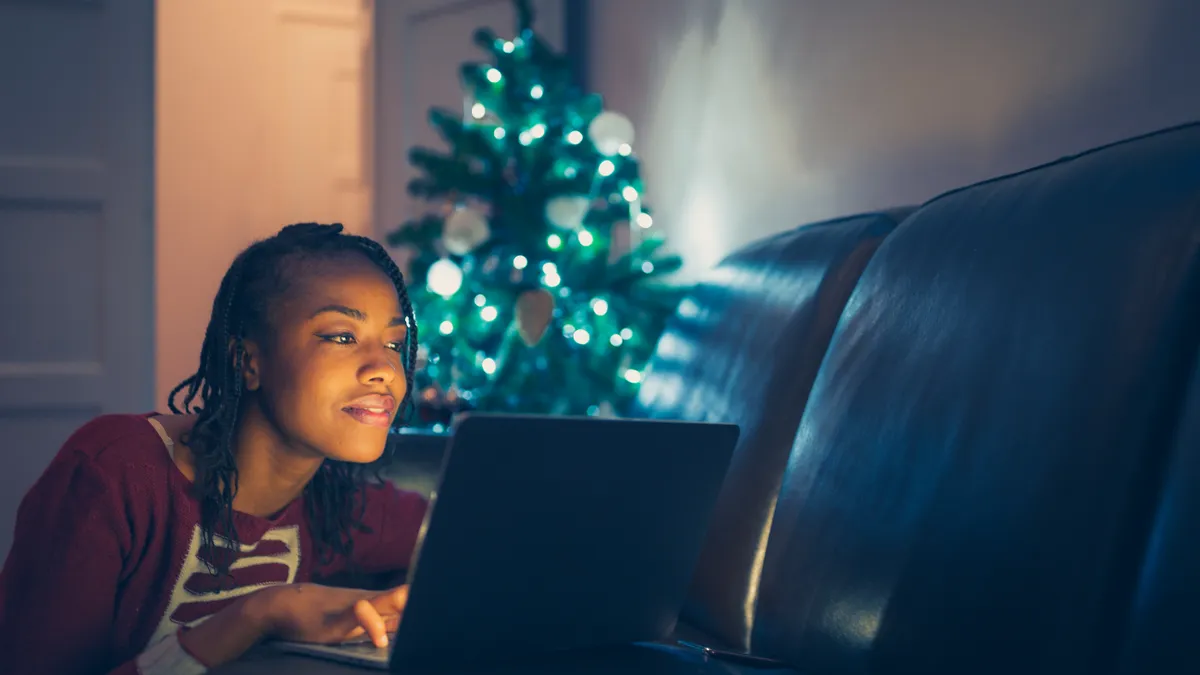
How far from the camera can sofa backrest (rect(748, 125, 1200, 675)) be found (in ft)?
2.80

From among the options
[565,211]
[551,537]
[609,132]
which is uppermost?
[609,132]

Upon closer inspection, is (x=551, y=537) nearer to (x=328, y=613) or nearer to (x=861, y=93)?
(x=328, y=613)

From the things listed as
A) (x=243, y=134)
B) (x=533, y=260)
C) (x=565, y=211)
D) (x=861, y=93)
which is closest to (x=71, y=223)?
(x=243, y=134)

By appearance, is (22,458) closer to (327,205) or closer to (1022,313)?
(327,205)

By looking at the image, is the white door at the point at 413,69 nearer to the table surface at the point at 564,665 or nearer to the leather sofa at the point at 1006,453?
the leather sofa at the point at 1006,453

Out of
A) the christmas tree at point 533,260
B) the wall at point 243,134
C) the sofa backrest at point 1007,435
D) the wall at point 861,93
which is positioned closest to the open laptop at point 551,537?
the sofa backrest at point 1007,435

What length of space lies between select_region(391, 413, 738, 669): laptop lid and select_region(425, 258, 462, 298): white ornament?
5.23ft

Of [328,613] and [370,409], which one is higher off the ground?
[370,409]

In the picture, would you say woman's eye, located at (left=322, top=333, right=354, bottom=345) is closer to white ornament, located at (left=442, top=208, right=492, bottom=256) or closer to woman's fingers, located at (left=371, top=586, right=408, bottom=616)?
woman's fingers, located at (left=371, top=586, right=408, bottom=616)

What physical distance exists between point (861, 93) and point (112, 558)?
1.64m

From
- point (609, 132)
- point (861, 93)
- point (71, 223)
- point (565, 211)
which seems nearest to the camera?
point (861, 93)

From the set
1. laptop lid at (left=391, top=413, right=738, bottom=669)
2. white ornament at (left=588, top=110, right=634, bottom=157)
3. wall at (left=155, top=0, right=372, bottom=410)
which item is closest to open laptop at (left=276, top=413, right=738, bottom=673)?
laptop lid at (left=391, top=413, right=738, bottom=669)

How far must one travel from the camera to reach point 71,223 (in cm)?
343

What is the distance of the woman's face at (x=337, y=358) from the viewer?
3.63 feet
